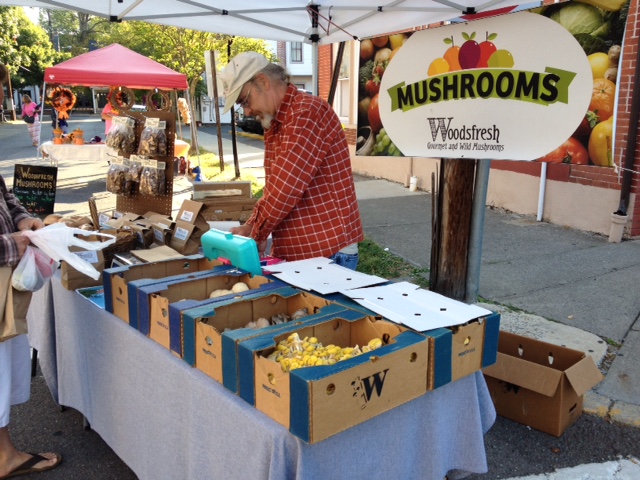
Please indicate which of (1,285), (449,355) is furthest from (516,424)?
(1,285)

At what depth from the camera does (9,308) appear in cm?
261

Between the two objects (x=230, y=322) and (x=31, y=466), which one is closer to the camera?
(x=230, y=322)

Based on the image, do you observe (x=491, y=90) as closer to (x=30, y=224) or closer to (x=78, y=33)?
(x=30, y=224)

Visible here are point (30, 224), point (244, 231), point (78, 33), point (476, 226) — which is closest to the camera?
point (30, 224)

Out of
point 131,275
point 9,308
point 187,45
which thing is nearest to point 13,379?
point 9,308

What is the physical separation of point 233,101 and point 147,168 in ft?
5.90

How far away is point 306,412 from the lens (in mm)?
1587

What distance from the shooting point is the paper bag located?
2.59 m

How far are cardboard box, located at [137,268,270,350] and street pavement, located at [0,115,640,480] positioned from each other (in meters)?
1.15

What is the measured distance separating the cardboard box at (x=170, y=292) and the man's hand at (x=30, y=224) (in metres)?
0.85

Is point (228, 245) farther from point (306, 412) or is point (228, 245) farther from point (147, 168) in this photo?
point (147, 168)

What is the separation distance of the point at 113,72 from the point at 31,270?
9326 mm

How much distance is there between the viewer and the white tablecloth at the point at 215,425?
177 cm

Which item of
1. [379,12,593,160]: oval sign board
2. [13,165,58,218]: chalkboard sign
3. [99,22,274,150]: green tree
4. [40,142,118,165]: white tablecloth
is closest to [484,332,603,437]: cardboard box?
[379,12,593,160]: oval sign board
